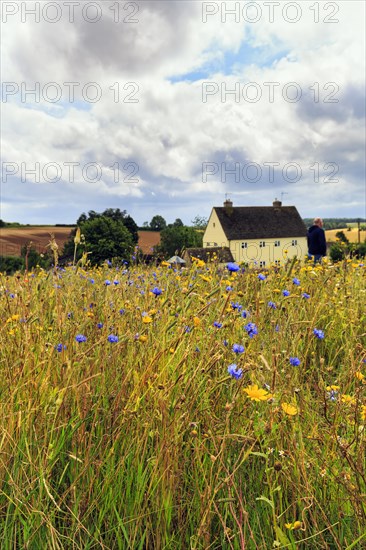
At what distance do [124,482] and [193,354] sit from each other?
93 centimetres

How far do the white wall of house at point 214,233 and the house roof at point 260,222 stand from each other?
1.74ft

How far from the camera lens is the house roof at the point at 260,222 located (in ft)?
183

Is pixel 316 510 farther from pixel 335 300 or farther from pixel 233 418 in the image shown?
pixel 335 300

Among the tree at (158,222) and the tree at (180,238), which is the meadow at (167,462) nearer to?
the tree at (180,238)

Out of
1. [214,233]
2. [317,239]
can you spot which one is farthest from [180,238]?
[317,239]

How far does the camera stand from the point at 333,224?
11488 cm

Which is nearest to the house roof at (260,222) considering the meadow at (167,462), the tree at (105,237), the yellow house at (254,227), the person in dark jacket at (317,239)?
the yellow house at (254,227)

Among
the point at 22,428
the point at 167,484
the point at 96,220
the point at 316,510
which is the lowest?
the point at 316,510

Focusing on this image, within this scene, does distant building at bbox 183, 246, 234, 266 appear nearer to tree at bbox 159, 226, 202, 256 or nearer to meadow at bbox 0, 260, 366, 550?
meadow at bbox 0, 260, 366, 550

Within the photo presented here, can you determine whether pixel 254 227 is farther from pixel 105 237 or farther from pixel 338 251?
pixel 338 251

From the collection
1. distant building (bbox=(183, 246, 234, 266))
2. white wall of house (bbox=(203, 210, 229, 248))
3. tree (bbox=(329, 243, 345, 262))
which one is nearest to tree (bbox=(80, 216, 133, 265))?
white wall of house (bbox=(203, 210, 229, 248))

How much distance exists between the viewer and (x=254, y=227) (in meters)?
57.1

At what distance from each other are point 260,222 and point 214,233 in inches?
246

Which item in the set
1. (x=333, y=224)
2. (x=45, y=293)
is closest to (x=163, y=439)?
(x=45, y=293)
